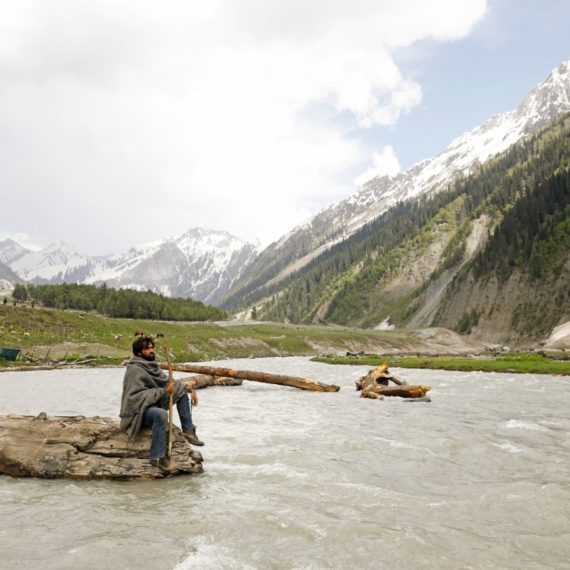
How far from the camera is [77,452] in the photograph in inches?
453

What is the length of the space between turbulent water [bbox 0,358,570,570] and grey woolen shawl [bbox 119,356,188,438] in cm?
155

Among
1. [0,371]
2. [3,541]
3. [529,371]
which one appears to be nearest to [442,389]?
[529,371]

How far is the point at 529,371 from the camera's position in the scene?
150 feet

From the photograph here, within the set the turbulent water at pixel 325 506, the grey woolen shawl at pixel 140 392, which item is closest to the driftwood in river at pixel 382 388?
the turbulent water at pixel 325 506

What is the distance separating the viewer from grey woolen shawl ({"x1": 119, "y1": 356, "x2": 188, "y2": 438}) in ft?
38.4

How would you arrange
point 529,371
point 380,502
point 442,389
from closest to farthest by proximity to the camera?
point 380,502, point 442,389, point 529,371

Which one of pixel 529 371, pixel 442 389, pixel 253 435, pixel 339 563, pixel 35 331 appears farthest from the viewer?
pixel 35 331

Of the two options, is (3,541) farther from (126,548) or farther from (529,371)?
(529,371)

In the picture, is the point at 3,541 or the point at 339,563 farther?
the point at 3,541

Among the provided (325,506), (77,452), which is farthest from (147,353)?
(325,506)

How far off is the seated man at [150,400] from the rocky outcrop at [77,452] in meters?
0.33

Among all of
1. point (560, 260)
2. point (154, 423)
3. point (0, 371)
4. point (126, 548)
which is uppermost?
point (560, 260)

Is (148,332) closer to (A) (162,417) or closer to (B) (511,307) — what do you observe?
(A) (162,417)

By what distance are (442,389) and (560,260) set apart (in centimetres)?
9853
